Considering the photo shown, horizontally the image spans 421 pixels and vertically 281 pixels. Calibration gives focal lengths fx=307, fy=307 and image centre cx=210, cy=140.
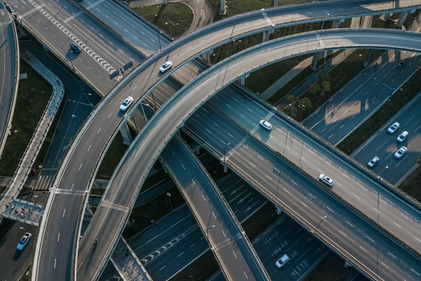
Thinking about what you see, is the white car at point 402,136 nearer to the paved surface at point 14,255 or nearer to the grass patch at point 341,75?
the grass patch at point 341,75

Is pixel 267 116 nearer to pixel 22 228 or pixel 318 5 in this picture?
pixel 318 5

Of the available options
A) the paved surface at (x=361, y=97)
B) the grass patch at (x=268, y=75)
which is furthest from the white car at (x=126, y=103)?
the paved surface at (x=361, y=97)

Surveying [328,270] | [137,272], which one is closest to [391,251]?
[328,270]

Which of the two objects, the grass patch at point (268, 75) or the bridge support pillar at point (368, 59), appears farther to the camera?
the grass patch at point (268, 75)

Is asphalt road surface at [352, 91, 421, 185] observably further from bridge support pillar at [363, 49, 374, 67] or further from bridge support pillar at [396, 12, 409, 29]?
bridge support pillar at [396, 12, 409, 29]

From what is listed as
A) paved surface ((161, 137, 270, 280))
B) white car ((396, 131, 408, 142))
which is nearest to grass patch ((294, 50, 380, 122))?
white car ((396, 131, 408, 142))
